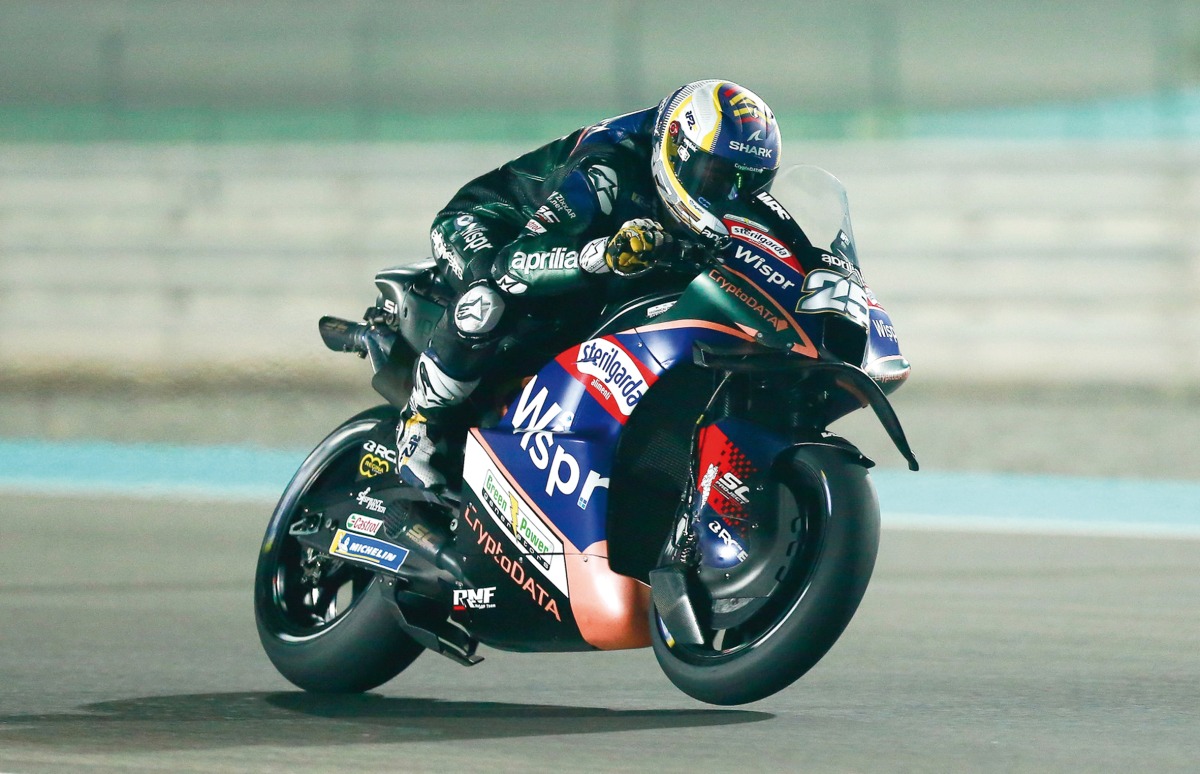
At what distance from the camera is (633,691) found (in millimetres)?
5578

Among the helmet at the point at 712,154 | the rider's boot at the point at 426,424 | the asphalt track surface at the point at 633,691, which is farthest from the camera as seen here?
the rider's boot at the point at 426,424

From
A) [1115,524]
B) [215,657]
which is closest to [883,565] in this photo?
[1115,524]

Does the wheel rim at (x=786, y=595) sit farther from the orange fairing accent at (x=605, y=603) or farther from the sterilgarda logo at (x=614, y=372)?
the sterilgarda logo at (x=614, y=372)

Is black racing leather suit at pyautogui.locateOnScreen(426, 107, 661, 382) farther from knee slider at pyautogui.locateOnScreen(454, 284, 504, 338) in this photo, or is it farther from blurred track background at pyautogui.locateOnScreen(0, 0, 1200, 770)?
blurred track background at pyautogui.locateOnScreen(0, 0, 1200, 770)

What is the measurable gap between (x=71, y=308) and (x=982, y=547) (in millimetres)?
7652

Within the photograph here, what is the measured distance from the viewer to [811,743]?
4652 millimetres

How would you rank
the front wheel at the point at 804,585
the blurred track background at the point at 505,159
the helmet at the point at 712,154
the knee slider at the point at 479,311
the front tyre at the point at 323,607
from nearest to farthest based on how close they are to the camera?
1. the front wheel at the point at 804,585
2. the helmet at the point at 712,154
3. the knee slider at the point at 479,311
4. the front tyre at the point at 323,607
5. the blurred track background at the point at 505,159

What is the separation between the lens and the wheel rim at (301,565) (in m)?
5.89

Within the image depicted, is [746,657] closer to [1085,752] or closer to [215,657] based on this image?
[1085,752]

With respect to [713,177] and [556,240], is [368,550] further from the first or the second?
[713,177]

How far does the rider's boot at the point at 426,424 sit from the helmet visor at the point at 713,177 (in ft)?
2.75

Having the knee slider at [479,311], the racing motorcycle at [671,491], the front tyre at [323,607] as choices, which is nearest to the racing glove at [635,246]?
the racing motorcycle at [671,491]

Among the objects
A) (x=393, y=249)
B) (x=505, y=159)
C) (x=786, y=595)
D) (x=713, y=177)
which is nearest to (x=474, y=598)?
(x=786, y=595)

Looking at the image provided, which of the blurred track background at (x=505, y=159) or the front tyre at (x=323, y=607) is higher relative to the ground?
the front tyre at (x=323, y=607)
